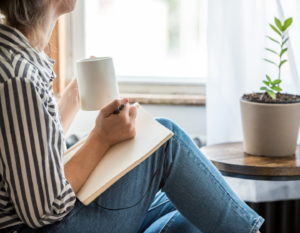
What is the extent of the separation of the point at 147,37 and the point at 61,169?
1326 mm

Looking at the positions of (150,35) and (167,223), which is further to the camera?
(150,35)

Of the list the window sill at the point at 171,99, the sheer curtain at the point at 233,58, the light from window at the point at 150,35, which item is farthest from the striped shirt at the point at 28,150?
the light from window at the point at 150,35

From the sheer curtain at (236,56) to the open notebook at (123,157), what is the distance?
824mm

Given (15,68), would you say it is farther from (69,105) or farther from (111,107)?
(69,105)

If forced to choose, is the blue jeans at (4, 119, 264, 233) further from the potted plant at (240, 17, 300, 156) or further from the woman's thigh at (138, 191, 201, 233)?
A: the potted plant at (240, 17, 300, 156)

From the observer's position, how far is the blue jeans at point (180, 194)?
42.3 inches

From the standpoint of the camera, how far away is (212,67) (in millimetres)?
1922

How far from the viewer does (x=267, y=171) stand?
1.38 meters

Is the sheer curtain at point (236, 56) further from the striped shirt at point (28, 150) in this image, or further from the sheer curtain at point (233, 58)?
the striped shirt at point (28, 150)

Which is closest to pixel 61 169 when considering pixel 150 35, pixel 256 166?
pixel 256 166

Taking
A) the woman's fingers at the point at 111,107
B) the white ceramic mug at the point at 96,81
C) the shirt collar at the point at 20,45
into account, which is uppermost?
the shirt collar at the point at 20,45

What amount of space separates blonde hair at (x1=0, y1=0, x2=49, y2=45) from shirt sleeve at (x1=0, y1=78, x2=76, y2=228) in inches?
7.4

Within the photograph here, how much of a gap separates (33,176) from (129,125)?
0.78ft

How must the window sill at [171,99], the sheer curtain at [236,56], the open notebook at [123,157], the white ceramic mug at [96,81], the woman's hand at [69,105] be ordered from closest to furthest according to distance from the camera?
the open notebook at [123,157] < the white ceramic mug at [96,81] < the woman's hand at [69,105] < the sheer curtain at [236,56] < the window sill at [171,99]
